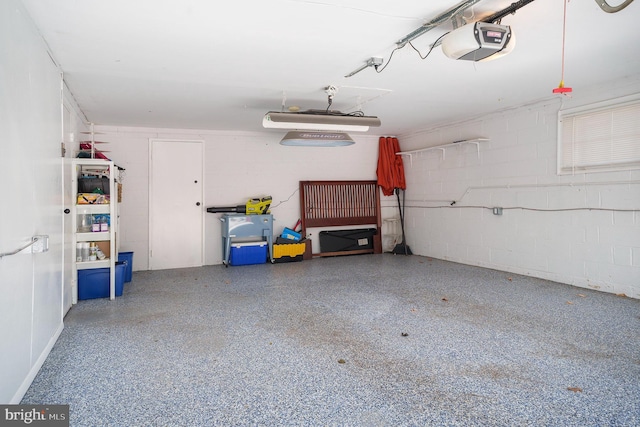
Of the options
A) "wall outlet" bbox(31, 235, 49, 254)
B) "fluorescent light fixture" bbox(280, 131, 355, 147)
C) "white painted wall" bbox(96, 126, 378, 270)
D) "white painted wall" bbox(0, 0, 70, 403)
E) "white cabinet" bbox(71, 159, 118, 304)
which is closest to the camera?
"white painted wall" bbox(0, 0, 70, 403)

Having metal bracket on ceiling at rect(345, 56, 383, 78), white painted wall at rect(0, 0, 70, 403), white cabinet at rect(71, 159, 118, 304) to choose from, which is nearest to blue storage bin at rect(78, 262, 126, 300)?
white cabinet at rect(71, 159, 118, 304)

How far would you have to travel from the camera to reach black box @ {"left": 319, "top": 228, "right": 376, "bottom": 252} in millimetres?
7172

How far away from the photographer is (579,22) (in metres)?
2.75

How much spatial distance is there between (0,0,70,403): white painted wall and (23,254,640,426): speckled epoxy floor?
27 centimetres

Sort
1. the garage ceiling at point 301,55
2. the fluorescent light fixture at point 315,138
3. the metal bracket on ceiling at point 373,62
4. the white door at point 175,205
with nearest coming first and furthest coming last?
the garage ceiling at point 301,55, the metal bracket on ceiling at point 373,62, the fluorescent light fixture at point 315,138, the white door at point 175,205

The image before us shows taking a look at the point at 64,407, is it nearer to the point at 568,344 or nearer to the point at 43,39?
the point at 43,39

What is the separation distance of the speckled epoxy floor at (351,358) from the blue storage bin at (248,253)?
1.73 meters

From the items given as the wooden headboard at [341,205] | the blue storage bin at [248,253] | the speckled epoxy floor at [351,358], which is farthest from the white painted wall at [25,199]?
the wooden headboard at [341,205]

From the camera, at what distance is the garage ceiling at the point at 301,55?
254 cm

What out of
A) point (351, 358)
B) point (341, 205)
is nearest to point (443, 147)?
point (341, 205)

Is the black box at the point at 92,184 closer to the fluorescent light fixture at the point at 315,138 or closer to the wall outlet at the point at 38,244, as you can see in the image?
the wall outlet at the point at 38,244

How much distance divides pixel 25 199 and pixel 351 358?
2206 millimetres

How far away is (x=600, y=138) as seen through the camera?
14.2ft

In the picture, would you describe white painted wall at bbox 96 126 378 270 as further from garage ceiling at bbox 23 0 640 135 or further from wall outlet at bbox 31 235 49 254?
wall outlet at bbox 31 235 49 254
